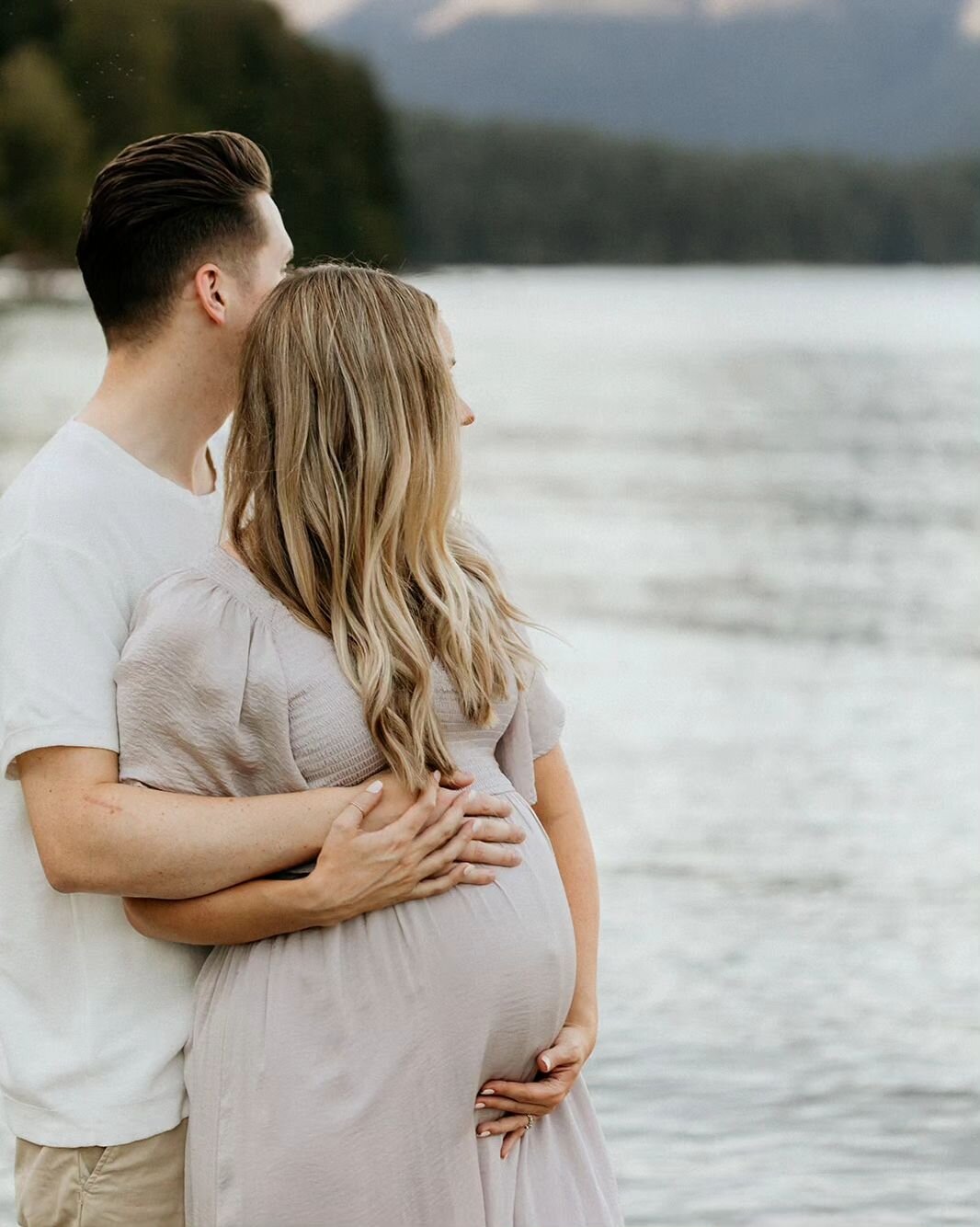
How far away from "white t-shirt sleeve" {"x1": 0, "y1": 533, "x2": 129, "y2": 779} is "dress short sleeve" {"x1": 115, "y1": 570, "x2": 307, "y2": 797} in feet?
0.12

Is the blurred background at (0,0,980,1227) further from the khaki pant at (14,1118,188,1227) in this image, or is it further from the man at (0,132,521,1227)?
the khaki pant at (14,1118,188,1227)

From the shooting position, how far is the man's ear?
76.0 inches

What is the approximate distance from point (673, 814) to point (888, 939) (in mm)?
1500

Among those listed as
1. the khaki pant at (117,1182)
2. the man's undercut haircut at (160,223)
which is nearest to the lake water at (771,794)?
the man's undercut haircut at (160,223)

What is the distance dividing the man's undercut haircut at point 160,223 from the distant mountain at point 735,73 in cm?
3366

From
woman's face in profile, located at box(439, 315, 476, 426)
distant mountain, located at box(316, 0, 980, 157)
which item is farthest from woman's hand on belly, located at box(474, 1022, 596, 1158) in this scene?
distant mountain, located at box(316, 0, 980, 157)

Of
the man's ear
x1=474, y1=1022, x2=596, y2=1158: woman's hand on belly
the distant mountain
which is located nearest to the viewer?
x1=474, y1=1022, x2=596, y2=1158: woman's hand on belly

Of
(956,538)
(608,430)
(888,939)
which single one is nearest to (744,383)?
(608,430)

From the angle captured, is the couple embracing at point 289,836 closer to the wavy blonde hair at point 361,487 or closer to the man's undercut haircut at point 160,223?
the wavy blonde hair at point 361,487

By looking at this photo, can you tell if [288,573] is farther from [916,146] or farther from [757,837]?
[916,146]

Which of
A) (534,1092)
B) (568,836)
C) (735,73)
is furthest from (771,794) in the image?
(735,73)

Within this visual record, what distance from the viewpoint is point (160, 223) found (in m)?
1.94

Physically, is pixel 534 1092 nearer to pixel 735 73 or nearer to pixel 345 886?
pixel 345 886

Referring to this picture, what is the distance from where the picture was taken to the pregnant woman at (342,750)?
1685 millimetres
